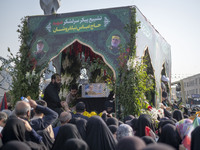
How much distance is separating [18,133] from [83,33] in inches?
251

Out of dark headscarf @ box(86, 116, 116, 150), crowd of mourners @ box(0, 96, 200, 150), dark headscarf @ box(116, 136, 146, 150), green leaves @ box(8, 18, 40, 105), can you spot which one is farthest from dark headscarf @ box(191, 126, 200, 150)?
green leaves @ box(8, 18, 40, 105)

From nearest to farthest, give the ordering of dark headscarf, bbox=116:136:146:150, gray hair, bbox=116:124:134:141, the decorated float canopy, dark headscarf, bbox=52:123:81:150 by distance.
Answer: dark headscarf, bbox=116:136:146:150, dark headscarf, bbox=52:123:81:150, gray hair, bbox=116:124:134:141, the decorated float canopy

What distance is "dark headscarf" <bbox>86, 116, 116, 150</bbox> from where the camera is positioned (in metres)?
3.60

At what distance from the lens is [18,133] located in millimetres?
3279

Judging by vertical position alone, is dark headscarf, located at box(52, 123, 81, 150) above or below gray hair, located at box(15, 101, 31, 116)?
below

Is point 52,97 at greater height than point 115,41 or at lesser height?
lesser

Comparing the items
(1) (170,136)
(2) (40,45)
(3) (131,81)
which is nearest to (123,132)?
(1) (170,136)

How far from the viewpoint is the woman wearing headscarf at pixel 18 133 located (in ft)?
10.6

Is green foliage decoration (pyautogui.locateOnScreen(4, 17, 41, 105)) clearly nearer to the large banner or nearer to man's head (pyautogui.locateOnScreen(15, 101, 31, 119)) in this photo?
the large banner

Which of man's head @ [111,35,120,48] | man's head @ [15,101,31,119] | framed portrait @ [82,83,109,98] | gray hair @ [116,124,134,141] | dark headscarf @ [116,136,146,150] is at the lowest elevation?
gray hair @ [116,124,134,141]

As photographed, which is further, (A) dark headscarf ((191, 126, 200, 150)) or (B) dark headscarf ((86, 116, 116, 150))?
(B) dark headscarf ((86, 116, 116, 150))

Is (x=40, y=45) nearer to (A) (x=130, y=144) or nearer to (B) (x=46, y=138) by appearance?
(B) (x=46, y=138)

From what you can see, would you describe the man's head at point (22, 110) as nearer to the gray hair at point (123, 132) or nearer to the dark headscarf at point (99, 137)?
the dark headscarf at point (99, 137)

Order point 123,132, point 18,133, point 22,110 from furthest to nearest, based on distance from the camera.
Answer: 1. point 123,132
2. point 22,110
3. point 18,133
